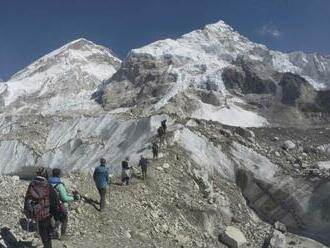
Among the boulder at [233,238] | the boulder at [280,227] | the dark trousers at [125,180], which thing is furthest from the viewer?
the boulder at [280,227]

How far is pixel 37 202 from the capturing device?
45.9ft

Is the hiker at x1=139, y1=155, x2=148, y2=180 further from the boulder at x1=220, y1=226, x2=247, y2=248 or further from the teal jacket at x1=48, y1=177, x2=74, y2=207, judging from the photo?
the teal jacket at x1=48, y1=177, x2=74, y2=207

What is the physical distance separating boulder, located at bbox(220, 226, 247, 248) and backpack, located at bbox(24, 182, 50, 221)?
38.8 feet

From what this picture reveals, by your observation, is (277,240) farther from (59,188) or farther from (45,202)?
(45,202)

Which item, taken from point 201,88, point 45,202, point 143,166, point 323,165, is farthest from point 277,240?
point 201,88

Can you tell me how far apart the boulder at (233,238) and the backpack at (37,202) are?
1181cm

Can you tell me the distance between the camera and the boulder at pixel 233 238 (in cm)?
2438

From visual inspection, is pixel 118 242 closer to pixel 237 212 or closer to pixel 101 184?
pixel 101 184

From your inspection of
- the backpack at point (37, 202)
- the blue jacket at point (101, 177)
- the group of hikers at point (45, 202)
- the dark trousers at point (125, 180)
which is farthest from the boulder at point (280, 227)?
the backpack at point (37, 202)

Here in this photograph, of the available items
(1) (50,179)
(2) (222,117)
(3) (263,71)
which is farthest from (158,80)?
(1) (50,179)

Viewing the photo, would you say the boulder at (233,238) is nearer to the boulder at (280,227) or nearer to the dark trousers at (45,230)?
the boulder at (280,227)

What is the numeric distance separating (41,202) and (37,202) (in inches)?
3.5

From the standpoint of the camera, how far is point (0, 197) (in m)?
19.6

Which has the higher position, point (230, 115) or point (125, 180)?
point (230, 115)
